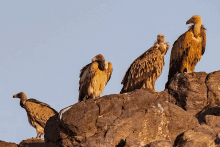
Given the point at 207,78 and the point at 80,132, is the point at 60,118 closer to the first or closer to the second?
the point at 80,132

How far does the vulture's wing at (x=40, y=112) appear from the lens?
71.4 feet

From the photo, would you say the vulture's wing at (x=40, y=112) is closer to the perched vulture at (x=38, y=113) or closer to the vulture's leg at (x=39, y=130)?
the perched vulture at (x=38, y=113)

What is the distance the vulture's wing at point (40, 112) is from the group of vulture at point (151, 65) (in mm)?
2119

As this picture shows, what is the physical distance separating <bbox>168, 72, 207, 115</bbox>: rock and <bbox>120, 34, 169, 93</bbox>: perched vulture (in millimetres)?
1608

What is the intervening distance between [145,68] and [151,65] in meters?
0.25

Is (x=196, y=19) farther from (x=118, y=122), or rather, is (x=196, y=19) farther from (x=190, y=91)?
(x=118, y=122)

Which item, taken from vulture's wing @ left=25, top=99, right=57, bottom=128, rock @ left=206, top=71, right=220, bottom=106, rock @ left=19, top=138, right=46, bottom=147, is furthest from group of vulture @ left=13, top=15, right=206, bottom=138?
rock @ left=19, top=138, right=46, bottom=147

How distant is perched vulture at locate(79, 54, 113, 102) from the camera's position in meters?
19.6

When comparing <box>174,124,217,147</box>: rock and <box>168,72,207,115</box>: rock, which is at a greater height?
<box>168,72,207,115</box>: rock

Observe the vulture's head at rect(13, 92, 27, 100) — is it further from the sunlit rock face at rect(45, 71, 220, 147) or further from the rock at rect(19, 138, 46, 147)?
the sunlit rock face at rect(45, 71, 220, 147)

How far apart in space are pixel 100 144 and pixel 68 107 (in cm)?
→ 161

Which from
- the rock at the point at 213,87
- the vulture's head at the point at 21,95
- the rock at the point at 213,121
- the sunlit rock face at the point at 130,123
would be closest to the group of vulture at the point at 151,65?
the rock at the point at 213,87

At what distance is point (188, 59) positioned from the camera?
19.8 m

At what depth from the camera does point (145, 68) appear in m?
19.7
